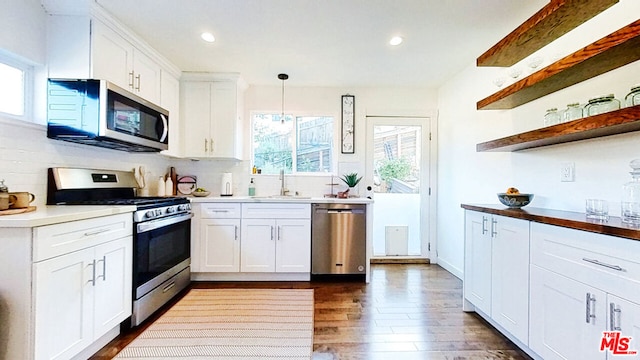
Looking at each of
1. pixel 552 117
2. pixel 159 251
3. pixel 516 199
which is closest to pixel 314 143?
pixel 159 251

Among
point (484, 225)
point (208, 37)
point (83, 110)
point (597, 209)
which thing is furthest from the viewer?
point (208, 37)

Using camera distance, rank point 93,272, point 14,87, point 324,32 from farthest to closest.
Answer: point 324,32, point 14,87, point 93,272

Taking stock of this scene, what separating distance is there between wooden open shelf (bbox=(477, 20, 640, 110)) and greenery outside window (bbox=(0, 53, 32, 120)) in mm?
3424

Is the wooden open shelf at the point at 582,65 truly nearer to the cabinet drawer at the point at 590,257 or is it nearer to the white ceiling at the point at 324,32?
the white ceiling at the point at 324,32

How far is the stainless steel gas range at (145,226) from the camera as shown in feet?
7.59

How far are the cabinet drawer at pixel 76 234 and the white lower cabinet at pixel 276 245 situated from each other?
1.35 meters

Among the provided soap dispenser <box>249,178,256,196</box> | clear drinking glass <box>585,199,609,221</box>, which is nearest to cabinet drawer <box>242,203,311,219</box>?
soap dispenser <box>249,178,256,196</box>

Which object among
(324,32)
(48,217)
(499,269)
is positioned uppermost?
(324,32)

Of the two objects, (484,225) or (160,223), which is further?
(160,223)

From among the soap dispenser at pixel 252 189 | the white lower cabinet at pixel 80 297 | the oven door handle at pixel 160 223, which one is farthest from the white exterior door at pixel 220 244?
the white lower cabinet at pixel 80 297

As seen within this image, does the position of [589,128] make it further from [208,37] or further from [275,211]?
[208,37]

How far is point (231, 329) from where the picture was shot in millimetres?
2293

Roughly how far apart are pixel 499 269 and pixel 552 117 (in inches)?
44.4

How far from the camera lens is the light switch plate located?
2.08 meters
